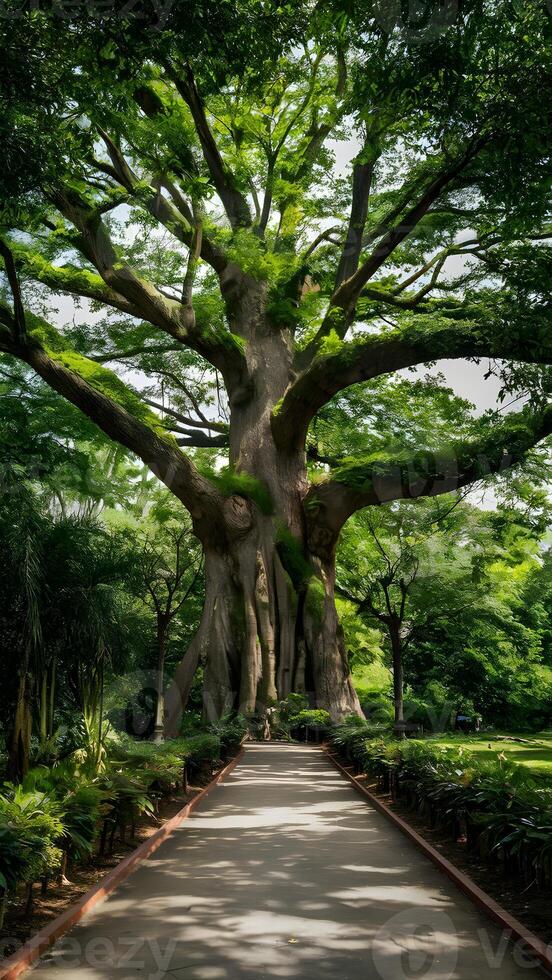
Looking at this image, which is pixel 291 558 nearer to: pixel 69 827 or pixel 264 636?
pixel 264 636

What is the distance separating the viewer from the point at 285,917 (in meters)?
4.88

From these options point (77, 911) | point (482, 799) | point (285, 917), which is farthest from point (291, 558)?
point (77, 911)

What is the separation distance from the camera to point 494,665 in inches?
1435

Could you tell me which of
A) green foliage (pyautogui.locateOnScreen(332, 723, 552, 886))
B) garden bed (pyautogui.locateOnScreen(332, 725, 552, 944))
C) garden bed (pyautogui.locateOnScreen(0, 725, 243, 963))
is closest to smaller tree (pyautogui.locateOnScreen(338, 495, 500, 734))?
green foliage (pyautogui.locateOnScreen(332, 723, 552, 886))

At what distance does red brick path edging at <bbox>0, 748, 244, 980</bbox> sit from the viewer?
3.91 m

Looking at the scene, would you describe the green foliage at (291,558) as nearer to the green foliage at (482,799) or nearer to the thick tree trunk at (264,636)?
the thick tree trunk at (264,636)

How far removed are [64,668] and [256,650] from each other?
22.9ft

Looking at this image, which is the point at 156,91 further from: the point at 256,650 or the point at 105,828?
the point at 105,828

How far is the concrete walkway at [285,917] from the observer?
4.05 meters

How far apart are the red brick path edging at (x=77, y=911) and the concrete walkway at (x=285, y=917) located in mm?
66

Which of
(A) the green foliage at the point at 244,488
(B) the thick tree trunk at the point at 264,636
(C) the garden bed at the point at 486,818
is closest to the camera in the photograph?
(C) the garden bed at the point at 486,818

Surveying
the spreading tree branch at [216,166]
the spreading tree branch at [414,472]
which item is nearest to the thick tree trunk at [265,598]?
the spreading tree branch at [414,472]

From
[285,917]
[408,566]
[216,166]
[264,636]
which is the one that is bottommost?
[285,917]

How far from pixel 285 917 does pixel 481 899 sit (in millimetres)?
1269
